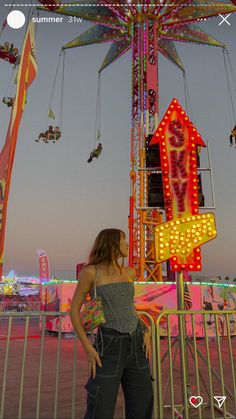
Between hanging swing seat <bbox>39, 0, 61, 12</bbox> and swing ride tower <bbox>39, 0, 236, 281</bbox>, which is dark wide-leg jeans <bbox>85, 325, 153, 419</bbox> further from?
swing ride tower <bbox>39, 0, 236, 281</bbox>

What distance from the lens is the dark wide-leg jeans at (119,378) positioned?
2.51 metres

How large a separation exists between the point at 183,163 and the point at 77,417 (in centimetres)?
393

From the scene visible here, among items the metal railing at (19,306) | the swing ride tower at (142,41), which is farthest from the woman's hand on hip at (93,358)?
the metal railing at (19,306)

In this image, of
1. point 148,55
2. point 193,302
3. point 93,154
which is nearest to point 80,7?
point 148,55

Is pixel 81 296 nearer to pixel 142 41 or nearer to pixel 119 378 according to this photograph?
pixel 119 378

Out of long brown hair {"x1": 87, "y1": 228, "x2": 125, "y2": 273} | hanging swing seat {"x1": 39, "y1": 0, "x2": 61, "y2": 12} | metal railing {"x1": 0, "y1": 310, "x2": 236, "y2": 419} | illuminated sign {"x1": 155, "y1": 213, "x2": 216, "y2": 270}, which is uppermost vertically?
hanging swing seat {"x1": 39, "y1": 0, "x2": 61, "y2": 12}

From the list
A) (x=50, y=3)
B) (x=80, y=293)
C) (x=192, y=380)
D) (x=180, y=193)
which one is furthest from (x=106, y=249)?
(x=50, y=3)

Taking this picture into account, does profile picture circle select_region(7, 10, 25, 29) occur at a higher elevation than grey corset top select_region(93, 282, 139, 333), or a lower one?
higher

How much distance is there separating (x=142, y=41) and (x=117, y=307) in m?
19.8

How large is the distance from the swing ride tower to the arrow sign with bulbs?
12251 mm

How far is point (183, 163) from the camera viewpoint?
5496 millimetres

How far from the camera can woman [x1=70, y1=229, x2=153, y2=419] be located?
2533mm

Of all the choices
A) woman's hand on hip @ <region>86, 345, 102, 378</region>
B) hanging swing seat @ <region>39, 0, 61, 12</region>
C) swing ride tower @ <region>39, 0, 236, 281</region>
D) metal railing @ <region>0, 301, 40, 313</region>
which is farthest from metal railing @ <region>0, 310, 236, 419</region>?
metal railing @ <region>0, 301, 40, 313</region>

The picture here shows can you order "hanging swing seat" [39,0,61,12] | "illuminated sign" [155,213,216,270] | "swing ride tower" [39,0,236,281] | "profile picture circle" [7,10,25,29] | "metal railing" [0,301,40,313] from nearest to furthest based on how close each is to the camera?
1. "illuminated sign" [155,213,216,270]
2. "profile picture circle" [7,10,25,29]
3. "hanging swing seat" [39,0,61,12]
4. "swing ride tower" [39,0,236,281]
5. "metal railing" [0,301,40,313]
